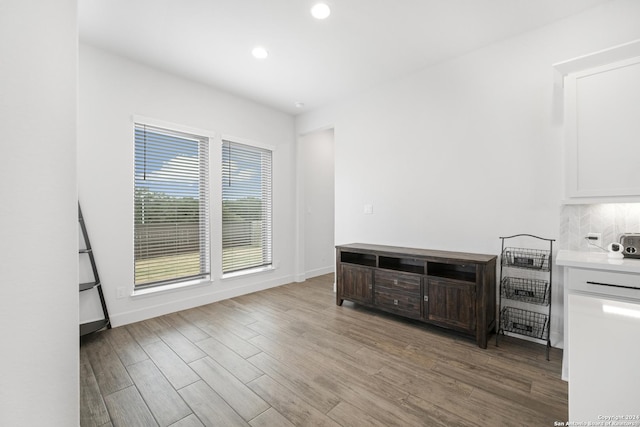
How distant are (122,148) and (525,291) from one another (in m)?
4.35

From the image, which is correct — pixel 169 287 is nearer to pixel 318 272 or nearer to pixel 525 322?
pixel 318 272

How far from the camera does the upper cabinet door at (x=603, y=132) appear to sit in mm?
1977

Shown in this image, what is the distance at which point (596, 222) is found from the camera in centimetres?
233

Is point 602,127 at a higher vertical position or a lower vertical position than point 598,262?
higher

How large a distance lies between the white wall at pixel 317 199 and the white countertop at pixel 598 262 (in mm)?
3607

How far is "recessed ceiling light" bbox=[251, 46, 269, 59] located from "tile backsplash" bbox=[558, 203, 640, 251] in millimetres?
3290

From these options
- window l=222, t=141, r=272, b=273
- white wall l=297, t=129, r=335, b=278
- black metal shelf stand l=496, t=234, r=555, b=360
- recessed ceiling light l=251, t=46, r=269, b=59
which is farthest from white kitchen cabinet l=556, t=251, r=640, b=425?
white wall l=297, t=129, r=335, b=278

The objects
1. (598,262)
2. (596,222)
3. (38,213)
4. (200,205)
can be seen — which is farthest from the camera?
(200,205)

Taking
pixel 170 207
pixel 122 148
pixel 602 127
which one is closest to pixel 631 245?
pixel 602 127

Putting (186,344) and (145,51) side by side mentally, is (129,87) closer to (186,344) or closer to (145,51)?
(145,51)

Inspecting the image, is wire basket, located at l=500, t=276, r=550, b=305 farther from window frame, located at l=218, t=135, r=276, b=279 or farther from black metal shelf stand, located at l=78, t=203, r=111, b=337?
black metal shelf stand, located at l=78, t=203, r=111, b=337

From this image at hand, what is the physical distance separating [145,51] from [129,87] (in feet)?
1.48

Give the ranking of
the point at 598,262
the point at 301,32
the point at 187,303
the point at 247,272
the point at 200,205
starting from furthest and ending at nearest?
the point at 247,272 < the point at 200,205 < the point at 187,303 < the point at 301,32 < the point at 598,262

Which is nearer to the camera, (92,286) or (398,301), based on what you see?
(92,286)
